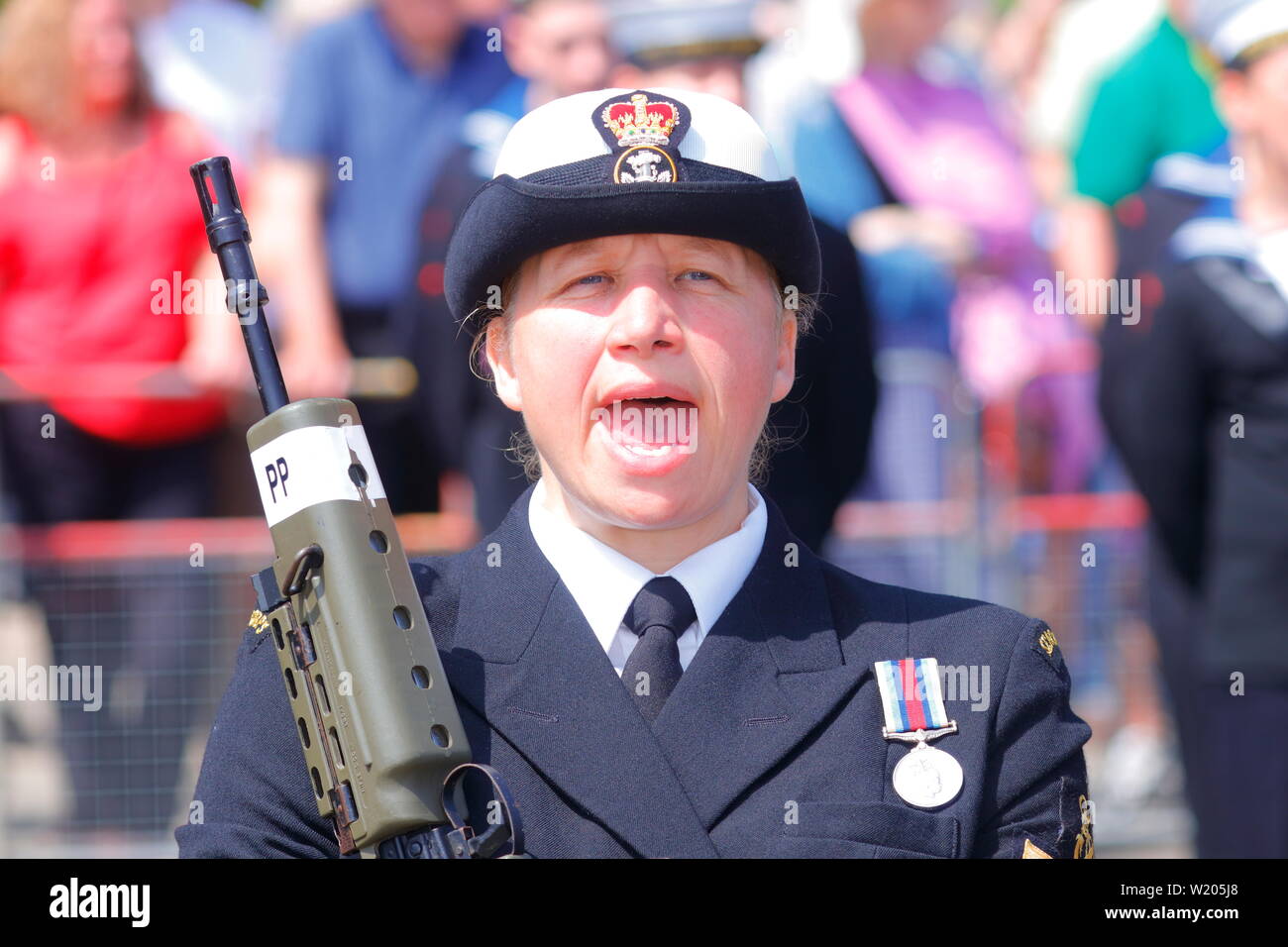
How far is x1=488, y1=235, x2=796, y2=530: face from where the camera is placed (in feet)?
9.49

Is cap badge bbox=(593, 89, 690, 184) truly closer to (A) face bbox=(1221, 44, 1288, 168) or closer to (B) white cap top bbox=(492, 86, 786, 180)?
(B) white cap top bbox=(492, 86, 786, 180)

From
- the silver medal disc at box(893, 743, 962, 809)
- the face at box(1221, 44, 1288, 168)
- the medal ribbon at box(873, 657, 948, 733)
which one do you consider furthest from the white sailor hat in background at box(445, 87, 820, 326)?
the face at box(1221, 44, 1288, 168)

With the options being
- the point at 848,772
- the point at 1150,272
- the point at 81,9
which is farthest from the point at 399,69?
the point at 848,772

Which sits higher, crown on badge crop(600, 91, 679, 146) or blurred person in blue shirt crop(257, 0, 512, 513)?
blurred person in blue shirt crop(257, 0, 512, 513)

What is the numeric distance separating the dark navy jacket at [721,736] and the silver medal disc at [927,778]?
0.01 m

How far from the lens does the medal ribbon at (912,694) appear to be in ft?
9.73

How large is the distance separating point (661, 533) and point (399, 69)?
467 centimetres

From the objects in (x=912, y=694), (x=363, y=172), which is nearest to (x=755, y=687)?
(x=912, y=694)

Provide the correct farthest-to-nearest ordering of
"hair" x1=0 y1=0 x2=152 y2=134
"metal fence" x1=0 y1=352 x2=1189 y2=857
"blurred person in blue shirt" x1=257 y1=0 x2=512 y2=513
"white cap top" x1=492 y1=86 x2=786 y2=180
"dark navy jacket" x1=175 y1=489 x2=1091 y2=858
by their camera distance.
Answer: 1. "blurred person in blue shirt" x1=257 y1=0 x2=512 y2=513
2. "hair" x1=0 y1=0 x2=152 y2=134
3. "metal fence" x1=0 y1=352 x2=1189 y2=857
4. "white cap top" x1=492 y1=86 x2=786 y2=180
5. "dark navy jacket" x1=175 y1=489 x2=1091 y2=858

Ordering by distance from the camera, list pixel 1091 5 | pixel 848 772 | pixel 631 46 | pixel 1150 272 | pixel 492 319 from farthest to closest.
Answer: pixel 1091 5 → pixel 1150 272 → pixel 631 46 → pixel 492 319 → pixel 848 772

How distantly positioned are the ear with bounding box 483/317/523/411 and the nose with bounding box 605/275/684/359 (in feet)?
0.80

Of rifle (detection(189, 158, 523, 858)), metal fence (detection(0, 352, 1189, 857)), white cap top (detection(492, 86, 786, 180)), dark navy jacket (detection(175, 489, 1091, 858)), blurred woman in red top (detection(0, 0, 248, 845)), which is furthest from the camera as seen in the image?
blurred woman in red top (detection(0, 0, 248, 845))
